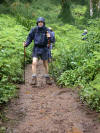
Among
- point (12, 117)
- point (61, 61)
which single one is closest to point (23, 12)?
point (61, 61)

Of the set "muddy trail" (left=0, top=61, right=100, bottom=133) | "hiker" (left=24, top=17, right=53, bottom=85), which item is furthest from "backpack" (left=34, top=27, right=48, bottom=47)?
"muddy trail" (left=0, top=61, right=100, bottom=133)

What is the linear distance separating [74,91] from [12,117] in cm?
229

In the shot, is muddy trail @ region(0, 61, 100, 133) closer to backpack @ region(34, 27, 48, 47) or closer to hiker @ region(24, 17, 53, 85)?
hiker @ region(24, 17, 53, 85)

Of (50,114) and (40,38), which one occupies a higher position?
(40,38)

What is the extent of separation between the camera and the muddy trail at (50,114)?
180 inches

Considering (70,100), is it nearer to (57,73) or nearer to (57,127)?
(57,127)

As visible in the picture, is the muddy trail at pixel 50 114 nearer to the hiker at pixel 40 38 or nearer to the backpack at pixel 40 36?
the hiker at pixel 40 38

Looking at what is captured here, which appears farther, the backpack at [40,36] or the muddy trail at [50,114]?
the backpack at [40,36]

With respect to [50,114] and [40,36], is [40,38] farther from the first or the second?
[50,114]

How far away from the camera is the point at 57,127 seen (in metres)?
4.61

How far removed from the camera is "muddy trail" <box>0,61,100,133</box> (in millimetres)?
4562

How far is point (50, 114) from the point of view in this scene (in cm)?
524

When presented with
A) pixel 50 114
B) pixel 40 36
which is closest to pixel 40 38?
pixel 40 36

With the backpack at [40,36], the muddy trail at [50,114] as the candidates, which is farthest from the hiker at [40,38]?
the muddy trail at [50,114]
